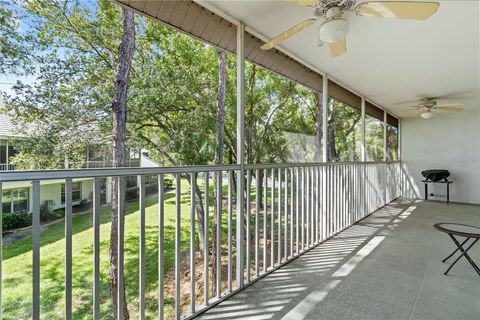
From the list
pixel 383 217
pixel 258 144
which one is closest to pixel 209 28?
pixel 258 144

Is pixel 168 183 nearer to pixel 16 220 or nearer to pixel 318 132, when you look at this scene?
pixel 16 220

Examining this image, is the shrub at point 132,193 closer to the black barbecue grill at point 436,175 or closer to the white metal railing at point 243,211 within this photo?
the white metal railing at point 243,211

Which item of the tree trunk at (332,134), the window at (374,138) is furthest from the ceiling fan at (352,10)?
the window at (374,138)

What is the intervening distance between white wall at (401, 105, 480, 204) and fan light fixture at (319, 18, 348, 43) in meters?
6.54

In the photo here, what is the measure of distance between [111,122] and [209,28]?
1.40m

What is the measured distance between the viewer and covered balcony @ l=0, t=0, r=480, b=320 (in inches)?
68.1

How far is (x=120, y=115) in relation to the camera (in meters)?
2.74

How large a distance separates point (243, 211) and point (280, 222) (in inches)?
27.3

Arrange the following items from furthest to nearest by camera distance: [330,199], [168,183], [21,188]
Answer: [330,199]
[168,183]
[21,188]

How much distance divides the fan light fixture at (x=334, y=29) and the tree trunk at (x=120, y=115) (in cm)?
207

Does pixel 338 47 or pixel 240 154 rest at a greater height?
pixel 338 47

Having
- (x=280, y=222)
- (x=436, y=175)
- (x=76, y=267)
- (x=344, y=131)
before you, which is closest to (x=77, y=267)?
(x=76, y=267)

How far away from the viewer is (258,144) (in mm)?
4418

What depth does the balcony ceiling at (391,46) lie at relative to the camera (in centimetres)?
212
